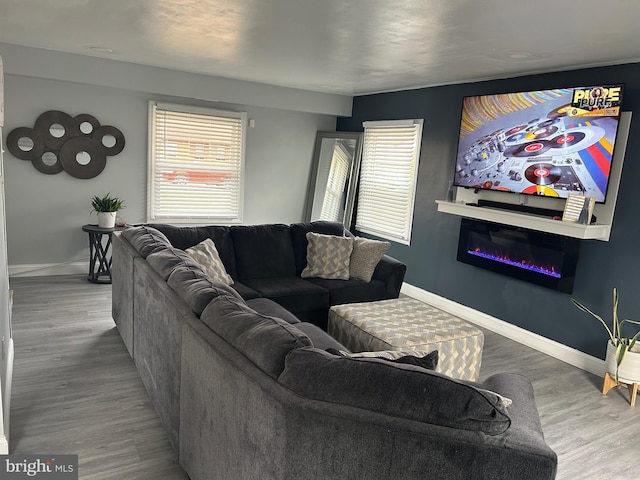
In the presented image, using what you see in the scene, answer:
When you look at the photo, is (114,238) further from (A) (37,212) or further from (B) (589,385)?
(B) (589,385)

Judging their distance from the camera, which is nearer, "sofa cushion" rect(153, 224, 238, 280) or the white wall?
"sofa cushion" rect(153, 224, 238, 280)

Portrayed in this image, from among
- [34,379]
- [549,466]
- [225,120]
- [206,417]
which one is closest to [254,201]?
[225,120]

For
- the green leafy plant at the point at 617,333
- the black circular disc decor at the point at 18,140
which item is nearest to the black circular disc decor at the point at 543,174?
the green leafy plant at the point at 617,333

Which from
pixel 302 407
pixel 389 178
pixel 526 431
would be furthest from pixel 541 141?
pixel 302 407

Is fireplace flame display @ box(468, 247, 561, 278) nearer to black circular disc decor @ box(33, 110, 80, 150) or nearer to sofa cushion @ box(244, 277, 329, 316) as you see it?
sofa cushion @ box(244, 277, 329, 316)

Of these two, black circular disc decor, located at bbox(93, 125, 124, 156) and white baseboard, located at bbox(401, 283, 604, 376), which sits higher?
black circular disc decor, located at bbox(93, 125, 124, 156)

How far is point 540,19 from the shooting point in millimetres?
2756

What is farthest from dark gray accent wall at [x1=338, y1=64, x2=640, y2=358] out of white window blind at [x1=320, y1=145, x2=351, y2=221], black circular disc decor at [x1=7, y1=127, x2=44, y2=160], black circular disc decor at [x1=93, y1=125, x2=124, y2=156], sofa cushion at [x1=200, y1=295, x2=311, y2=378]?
black circular disc decor at [x1=7, y1=127, x2=44, y2=160]

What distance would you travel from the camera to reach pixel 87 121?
18.2ft

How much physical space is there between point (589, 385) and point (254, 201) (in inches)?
178

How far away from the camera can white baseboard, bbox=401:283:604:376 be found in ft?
13.3

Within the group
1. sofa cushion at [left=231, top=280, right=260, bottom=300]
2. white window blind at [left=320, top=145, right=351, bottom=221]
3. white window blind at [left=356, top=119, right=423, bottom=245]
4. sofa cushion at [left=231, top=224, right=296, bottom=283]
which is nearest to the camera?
sofa cushion at [left=231, top=280, right=260, bottom=300]

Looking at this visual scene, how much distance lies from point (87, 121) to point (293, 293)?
332cm

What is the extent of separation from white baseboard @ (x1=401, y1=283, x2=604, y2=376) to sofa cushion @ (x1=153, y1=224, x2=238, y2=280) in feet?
7.77
